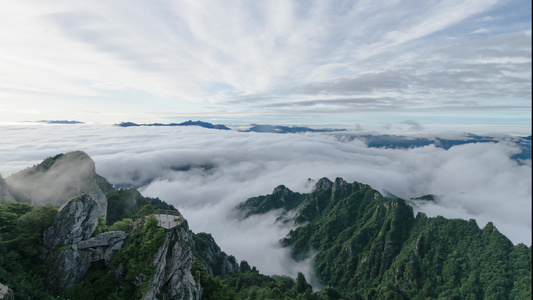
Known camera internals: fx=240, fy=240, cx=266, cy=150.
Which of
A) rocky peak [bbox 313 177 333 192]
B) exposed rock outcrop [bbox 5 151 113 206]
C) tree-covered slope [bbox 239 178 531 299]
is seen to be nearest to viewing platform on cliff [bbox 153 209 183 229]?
exposed rock outcrop [bbox 5 151 113 206]

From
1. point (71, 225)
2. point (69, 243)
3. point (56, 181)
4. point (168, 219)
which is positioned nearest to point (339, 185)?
point (168, 219)

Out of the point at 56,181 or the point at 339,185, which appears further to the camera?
the point at 339,185

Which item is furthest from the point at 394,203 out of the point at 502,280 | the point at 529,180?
the point at 529,180

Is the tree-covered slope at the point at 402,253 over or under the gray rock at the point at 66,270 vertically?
under

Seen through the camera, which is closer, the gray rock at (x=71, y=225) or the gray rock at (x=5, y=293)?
the gray rock at (x=5, y=293)

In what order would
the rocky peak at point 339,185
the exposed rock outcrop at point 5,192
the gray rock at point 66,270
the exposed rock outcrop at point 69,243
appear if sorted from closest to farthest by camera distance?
the gray rock at point 66,270 → the exposed rock outcrop at point 69,243 → the exposed rock outcrop at point 5,192 → the rocky peak at point 339,185

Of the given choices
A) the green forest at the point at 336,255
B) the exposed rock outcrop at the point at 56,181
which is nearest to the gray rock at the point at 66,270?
the green forest at the point at 336,255

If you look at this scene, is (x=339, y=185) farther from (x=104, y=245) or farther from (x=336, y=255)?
(x=104, y=245)

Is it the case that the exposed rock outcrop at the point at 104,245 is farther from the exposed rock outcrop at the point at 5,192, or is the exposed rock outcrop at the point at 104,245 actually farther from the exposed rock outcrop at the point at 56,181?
the exposed rock outcrop at the point at 5,192
